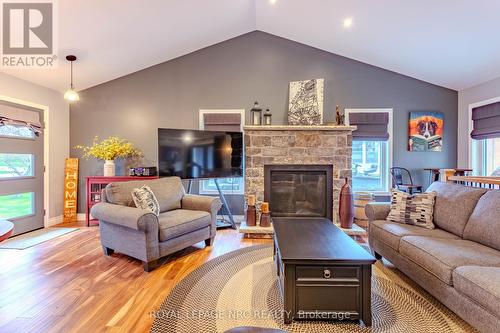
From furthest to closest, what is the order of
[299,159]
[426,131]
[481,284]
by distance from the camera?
[426,131] → [299,159] → [481,284]

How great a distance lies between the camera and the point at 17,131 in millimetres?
3684

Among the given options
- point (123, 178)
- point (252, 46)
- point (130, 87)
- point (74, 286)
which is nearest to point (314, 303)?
point (74, 286)

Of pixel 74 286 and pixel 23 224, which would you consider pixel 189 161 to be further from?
pixel 23 224

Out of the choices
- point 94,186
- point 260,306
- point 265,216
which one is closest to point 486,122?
point 265,216

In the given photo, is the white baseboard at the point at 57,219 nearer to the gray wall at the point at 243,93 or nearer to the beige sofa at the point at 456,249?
the gray wall at the point at 243,93

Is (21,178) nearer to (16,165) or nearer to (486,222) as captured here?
(16,165)

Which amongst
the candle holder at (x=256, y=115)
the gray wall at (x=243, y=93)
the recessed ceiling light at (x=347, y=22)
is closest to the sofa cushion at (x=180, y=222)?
the gray wall at (x=243, y=93)

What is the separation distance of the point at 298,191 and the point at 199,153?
1.74 m

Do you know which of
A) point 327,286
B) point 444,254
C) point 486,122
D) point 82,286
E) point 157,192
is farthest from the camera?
point 486,122

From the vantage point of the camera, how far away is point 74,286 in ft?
7.38

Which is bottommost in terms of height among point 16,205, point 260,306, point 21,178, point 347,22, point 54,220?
point 260,306

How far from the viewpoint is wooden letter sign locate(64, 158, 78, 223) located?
4.43 metres

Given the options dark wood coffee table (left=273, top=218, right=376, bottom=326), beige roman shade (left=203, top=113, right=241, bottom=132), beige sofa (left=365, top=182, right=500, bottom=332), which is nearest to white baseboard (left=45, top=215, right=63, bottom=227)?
beige roman shade (left=203, top=113, right=241, bottom=132)

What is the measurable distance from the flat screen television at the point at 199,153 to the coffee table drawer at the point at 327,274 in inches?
98.8
